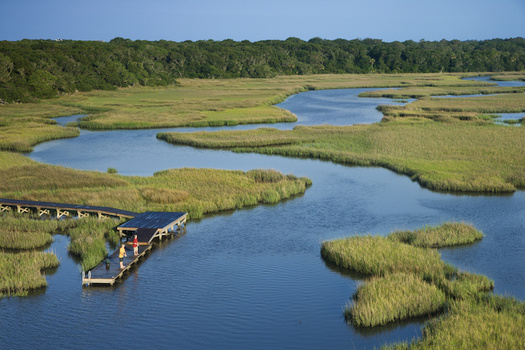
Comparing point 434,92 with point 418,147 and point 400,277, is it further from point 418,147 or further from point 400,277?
point 400,277

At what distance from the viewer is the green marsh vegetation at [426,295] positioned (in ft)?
59.8

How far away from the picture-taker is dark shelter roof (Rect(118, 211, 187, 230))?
30.3m

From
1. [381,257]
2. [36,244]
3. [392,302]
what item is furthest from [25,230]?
[392,302]

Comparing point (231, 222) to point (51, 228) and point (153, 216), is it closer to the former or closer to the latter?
point (153, 216)

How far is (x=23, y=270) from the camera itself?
81.1 feet

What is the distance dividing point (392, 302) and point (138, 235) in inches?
540

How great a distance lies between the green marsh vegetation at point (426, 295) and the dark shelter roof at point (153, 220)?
8.62 m

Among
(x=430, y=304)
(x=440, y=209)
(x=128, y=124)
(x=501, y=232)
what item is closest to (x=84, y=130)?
(x=128, y=124)

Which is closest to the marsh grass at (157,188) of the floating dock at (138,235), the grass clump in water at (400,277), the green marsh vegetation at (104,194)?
the green marsh vegetation at (104,194)

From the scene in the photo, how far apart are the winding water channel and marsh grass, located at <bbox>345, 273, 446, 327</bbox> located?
0.43 m

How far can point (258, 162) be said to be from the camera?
52.2 meters

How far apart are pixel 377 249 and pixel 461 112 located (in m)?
62.3

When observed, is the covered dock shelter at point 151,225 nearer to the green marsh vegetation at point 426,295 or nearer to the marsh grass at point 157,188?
the marsh grass at point 157,188

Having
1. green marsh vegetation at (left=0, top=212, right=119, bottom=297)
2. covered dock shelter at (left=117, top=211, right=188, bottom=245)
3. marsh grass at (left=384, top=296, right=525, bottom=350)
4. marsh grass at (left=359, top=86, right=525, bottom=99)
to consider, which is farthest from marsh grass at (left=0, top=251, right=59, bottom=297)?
marsh grass at (left=359, top=86, right=525, bottom=99)
